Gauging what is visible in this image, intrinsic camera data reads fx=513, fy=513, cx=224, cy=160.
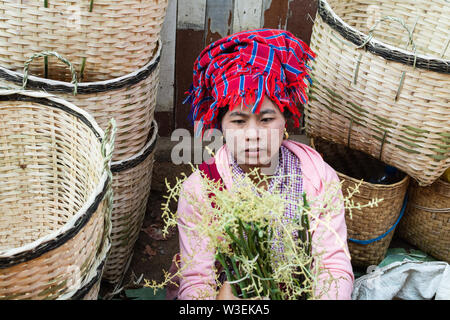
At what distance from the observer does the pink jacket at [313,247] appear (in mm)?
1701

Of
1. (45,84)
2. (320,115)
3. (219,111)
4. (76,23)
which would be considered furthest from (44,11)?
(320,115)

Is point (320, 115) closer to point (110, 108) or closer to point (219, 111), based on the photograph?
point (219, 111)

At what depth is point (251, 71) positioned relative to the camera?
1741 millimetres

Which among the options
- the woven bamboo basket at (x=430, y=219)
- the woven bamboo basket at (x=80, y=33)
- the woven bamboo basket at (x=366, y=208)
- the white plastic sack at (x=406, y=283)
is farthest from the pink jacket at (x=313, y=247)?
the woven bamboo basket at (x=430, y=219)

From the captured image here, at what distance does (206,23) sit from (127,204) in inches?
45.0

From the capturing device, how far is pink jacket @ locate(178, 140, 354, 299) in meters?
1.70

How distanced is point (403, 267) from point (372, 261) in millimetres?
614

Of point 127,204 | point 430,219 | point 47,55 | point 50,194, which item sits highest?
point 47,55

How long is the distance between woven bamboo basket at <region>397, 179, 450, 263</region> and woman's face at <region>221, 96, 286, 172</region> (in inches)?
43.9

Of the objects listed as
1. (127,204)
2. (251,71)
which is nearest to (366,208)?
(251,71)

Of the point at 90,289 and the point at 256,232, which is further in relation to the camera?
the point at 90,289

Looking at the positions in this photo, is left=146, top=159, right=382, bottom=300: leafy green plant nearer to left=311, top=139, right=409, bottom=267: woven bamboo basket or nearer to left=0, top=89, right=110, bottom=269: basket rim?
left=0, top=89, right=110, bottom=269: basket rim

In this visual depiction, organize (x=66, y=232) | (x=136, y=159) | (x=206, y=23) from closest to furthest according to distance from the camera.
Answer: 1. (x=66, y=232)
2. (x=136, y=159)
3. (x=206, y=23)

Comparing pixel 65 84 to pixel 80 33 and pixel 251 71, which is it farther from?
pixel 251 71
